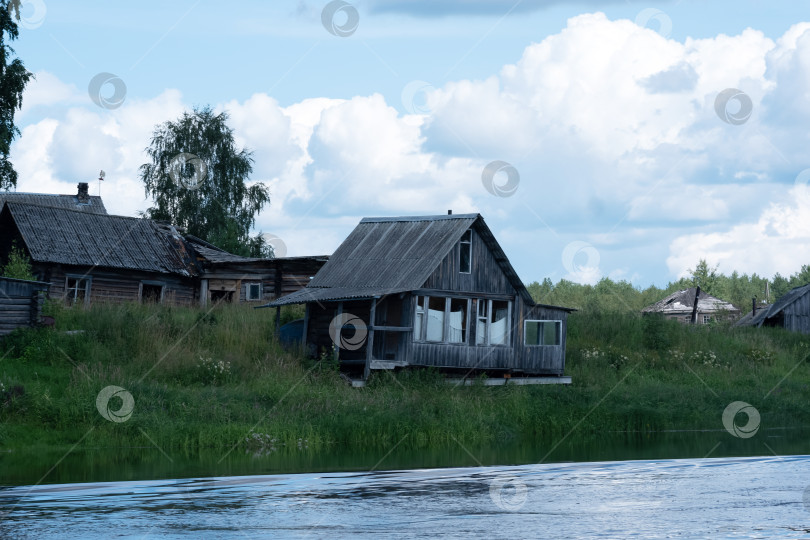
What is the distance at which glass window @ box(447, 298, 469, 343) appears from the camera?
34881 millimetres

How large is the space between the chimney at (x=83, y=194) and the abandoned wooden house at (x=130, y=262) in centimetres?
1281

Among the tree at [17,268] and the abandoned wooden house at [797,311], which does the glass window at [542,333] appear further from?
the abandoned wooden house at [797,311]

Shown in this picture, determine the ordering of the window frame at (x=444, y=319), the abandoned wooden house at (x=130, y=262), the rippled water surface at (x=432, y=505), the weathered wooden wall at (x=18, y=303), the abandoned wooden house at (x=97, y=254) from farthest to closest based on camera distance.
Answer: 1. the abandoned wooden house at (x=130, y=262)
2. the abandoned wooden house at (x=97, y=254)
3. the window frame at (x=444, y=319)
4. the weathered wooden wall at (x=18, y=303)
5. the rippled water surface at (x=432, y=505)

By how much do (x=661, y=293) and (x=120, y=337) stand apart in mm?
102474

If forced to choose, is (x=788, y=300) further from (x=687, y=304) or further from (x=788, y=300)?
(x=687, y=304)

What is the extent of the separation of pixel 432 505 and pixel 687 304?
85384mm

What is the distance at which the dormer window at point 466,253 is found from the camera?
35.6 meters

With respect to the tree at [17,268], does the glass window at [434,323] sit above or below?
below

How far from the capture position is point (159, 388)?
2711cm

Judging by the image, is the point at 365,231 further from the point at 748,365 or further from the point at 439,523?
the point at 439,523

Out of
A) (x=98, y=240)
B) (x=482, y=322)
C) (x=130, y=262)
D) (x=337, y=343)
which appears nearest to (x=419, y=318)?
(x=337, y=343)

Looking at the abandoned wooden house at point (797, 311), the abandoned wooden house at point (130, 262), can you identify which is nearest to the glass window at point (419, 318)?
the abandoned wooden house at point (130, 262)

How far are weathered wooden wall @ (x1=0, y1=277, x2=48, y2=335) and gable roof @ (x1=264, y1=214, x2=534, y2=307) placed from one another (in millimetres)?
7349

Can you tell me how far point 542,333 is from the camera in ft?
123
